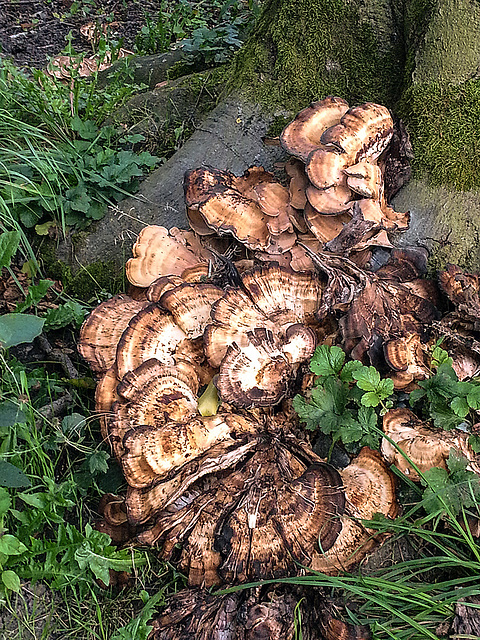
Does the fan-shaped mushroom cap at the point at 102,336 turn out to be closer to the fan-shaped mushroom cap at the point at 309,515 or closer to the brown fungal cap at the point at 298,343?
the brown fungal cap at the point at 298,343

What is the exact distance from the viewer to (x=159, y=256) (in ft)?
11.6

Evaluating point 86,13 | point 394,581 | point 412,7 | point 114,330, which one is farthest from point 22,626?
point 86,13

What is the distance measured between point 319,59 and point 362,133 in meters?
1.12

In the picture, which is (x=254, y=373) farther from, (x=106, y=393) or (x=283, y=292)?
(x=106, y=393)

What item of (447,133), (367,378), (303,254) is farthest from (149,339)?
(447,133)

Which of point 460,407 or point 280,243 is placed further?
point 280,243

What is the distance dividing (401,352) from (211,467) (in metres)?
1.14

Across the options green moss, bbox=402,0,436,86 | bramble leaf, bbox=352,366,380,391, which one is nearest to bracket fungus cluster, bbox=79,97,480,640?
bramble leaf, bbox=352,366,380,391

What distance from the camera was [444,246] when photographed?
347 centimetres

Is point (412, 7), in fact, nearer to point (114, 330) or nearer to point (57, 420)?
point (114, 330)

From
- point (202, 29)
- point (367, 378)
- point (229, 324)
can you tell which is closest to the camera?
point (367, 378)

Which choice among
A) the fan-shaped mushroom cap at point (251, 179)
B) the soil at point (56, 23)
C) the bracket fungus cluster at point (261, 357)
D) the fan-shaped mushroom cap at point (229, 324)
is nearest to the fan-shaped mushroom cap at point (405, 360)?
the bracket fungus cluster at point (261, 357)

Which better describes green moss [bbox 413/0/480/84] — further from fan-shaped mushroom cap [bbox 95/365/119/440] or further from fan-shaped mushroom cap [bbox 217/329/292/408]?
fan-shaped mushroom cap [bbox 95/365/119/440]

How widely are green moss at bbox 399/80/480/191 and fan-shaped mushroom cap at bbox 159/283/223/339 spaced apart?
1642mm
